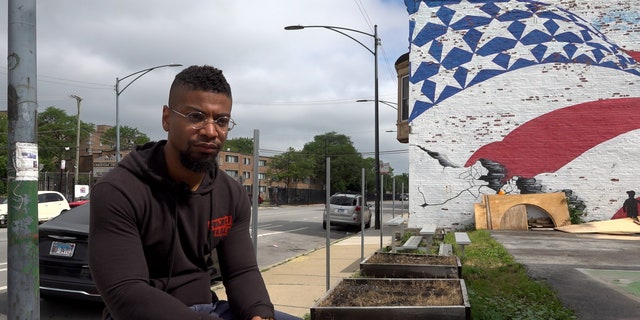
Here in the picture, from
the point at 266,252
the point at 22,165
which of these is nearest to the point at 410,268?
the point at 22,165

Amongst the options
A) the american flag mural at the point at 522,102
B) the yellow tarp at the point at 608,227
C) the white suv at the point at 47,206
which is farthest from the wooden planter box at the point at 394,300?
the white suv at the point at 47,206

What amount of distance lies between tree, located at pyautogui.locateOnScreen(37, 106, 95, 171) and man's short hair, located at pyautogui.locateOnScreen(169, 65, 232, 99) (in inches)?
2632

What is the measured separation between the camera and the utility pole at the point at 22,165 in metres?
3.80

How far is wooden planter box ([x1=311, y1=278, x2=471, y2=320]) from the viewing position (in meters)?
4.57

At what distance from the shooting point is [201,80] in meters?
2.21

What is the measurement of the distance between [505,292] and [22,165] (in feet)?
17.8

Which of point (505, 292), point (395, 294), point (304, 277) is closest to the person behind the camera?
point (395, 294)

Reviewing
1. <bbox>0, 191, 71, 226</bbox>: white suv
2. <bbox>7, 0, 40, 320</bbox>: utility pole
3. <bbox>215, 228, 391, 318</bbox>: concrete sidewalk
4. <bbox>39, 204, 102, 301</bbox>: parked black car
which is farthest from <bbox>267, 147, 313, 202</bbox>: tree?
<bbox>7, 0, 40, 320</bbox>: utility pole

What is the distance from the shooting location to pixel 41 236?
21.8 ft

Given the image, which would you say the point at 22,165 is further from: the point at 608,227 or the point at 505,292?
the point at 608,227

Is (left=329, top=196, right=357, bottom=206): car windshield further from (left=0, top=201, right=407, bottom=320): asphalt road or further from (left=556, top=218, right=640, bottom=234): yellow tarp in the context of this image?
(left=556, top=218, right=640, bottom=234): yellow tarp

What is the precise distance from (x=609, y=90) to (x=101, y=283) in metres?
18.5

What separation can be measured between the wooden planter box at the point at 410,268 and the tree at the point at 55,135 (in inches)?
2466

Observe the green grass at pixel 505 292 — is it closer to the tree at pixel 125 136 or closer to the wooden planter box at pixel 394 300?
the wooden planter box at pixel 394 300
